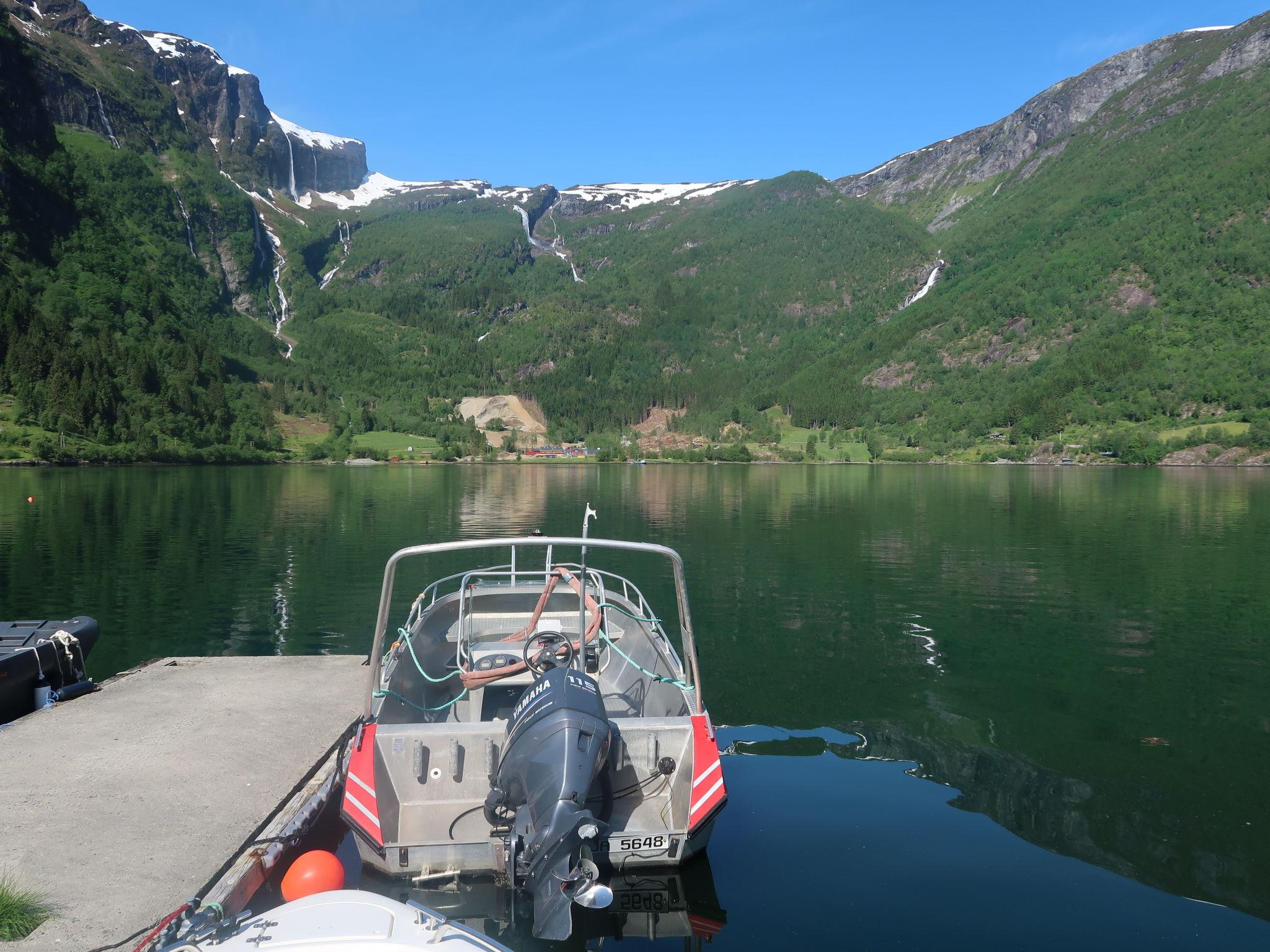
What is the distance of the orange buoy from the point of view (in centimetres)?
682

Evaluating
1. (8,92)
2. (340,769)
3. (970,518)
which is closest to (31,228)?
(8,92)

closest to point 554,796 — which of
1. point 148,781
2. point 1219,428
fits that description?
point 148,781

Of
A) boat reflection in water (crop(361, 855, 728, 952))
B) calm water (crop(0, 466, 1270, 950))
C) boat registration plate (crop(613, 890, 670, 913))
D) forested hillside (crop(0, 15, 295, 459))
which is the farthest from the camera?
forested hillside (crop(0, 15, 295, 459))

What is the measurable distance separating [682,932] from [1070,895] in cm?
406

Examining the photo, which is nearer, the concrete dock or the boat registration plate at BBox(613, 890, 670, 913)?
the concrete dock

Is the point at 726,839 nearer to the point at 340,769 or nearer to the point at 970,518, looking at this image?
the point at 340,769

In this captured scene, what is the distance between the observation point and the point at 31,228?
172 metres

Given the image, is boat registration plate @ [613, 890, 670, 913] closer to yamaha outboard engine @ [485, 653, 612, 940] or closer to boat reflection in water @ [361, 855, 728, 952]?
boat reflection in water @ [361, 855, 728, 952]

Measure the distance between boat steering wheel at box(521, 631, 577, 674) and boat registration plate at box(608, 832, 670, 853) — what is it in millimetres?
2128

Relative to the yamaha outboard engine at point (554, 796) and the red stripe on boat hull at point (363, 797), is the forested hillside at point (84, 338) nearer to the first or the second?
the red stripe on boat hull at point (363, 797)

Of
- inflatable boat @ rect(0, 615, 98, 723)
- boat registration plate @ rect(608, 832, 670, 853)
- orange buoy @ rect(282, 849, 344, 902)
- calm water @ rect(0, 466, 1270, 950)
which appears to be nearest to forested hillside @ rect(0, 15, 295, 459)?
calm water @ rect(0, 466, 1270, 950)

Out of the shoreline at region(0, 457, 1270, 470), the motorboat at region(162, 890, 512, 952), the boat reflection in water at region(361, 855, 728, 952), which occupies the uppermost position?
the motorboat at region(162, 890, 512, 952)

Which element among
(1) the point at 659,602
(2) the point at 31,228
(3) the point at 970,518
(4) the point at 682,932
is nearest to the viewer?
(4) the point at 682,932

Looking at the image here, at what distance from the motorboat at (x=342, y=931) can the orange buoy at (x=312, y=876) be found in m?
2.31
